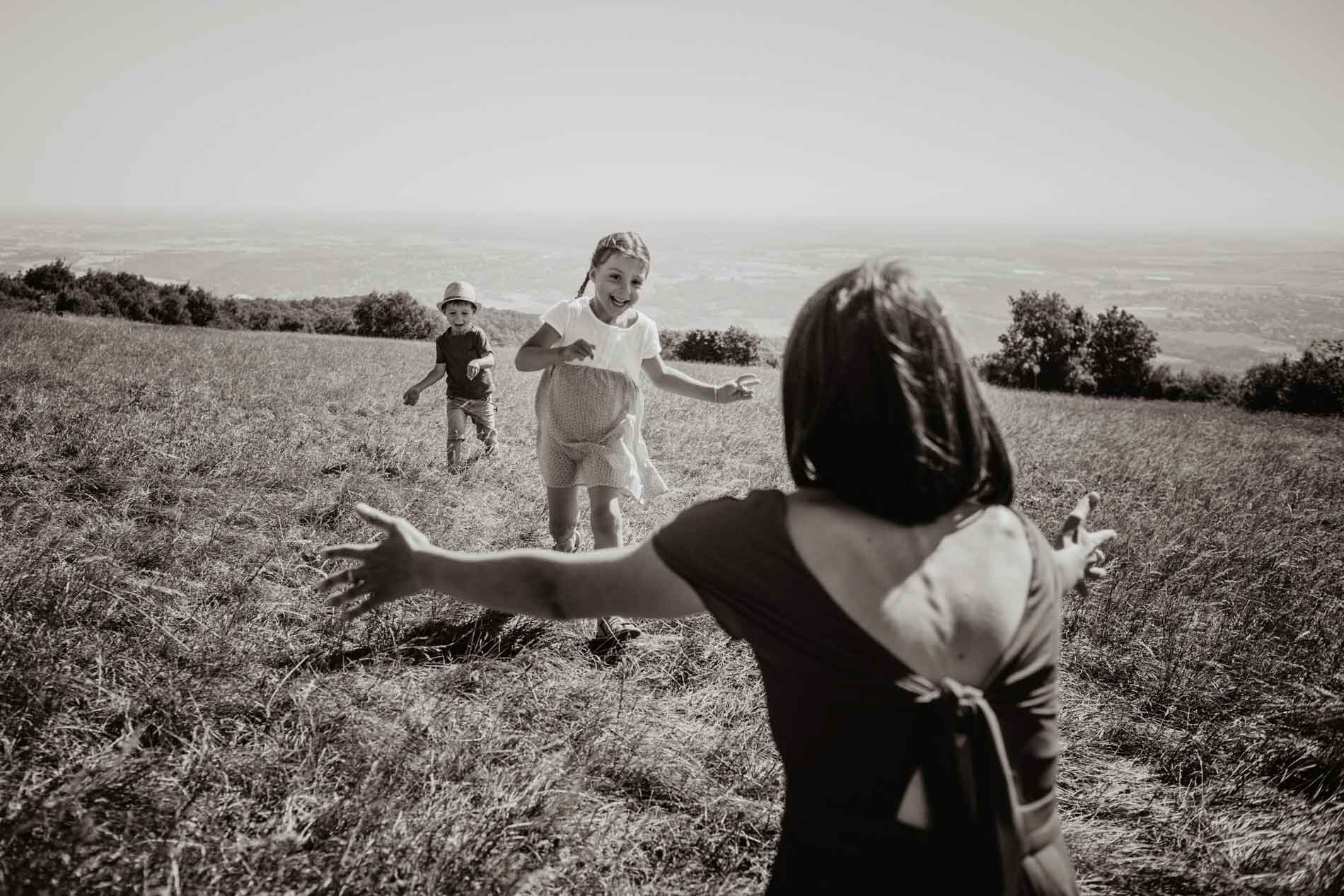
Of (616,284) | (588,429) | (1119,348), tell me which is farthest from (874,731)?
(1119,348)

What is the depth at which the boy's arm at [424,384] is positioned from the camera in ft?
21.6

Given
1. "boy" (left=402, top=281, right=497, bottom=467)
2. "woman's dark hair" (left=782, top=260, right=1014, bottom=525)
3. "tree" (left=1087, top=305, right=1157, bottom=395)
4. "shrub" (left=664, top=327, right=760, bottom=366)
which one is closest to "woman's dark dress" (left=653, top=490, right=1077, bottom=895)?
"woman's dark hair" (left=782, top=260, right=1014, bottom=525)

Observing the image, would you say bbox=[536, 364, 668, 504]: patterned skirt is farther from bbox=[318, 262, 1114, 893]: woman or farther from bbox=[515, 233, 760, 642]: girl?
bbox=[318, 262, 1114, 893]: woman

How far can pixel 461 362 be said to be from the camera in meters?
7.04

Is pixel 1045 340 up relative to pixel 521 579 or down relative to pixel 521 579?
down

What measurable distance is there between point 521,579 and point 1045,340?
8824 cm

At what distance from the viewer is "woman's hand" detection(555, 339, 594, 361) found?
11.3 feet

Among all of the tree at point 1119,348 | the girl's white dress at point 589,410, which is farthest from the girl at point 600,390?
the tree at point 1119,348

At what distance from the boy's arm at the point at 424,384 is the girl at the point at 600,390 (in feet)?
10.0

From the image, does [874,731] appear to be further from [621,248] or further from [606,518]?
[621,248]

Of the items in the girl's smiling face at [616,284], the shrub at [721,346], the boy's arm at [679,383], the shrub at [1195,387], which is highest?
the girl's smiling face at [616,284]

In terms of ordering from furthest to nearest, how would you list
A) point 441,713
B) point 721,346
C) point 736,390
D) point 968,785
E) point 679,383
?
point 721,346, point 679,383, point 736,390, point 441,713, point 968,785

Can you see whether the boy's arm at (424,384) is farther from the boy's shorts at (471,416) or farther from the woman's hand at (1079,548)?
the woman's hand at (1079,548)

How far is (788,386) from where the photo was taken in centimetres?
123
